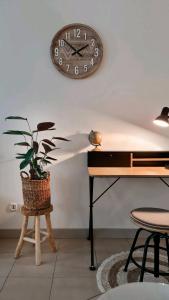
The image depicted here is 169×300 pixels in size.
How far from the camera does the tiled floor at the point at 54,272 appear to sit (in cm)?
194

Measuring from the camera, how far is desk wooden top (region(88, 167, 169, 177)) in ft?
7.33

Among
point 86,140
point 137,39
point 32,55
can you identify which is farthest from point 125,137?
point 32,55

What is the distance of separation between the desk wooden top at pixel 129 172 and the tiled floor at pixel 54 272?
80 centimetres

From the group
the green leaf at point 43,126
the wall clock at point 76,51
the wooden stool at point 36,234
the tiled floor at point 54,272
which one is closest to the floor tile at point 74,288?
the tiled floor at point 54,272

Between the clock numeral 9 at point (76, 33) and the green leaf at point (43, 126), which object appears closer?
the green leaf at point (43, 126)

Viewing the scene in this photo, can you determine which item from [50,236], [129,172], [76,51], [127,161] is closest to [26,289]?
[50,236]

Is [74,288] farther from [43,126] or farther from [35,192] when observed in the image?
[43,126]

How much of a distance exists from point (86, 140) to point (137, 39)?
43.7 inches

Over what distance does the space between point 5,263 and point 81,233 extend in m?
0.84

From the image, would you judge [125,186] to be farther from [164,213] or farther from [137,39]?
[137,39]

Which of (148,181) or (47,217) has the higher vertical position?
(148,181)

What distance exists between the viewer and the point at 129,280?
2070 mm

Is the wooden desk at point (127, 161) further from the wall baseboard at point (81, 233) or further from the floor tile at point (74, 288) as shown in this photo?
the floor tile at point (74, 288)

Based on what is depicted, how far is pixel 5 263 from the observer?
233 cm
